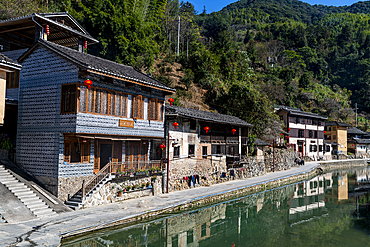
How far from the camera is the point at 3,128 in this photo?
62.0ft

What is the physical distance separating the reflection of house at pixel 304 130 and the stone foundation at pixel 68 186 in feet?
131

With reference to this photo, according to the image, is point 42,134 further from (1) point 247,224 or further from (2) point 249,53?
(2) point 249,53

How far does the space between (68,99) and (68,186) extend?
16.1ft

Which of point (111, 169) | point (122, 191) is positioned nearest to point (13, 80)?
point (111, 169)

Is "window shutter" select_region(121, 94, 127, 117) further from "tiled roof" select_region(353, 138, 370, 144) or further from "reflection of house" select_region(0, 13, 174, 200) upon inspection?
"tiled roof" select_region(353, 138, 370, 144)

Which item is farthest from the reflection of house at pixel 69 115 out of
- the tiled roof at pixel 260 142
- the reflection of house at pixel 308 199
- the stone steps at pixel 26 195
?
the tiled roof at pixel 260 142

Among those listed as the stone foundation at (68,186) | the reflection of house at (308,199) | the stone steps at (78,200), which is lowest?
the reflection of house at (308,199)

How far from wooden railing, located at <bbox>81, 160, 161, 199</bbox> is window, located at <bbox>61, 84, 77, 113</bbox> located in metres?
4.06

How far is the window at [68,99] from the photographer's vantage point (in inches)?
641

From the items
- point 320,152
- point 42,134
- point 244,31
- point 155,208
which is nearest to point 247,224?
point 155,208

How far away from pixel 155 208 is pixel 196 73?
34.4m

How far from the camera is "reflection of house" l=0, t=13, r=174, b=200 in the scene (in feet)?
53.6

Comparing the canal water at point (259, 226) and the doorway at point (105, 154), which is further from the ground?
the doorway at point (105, 154)

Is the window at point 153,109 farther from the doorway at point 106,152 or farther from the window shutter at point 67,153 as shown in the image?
the window shutter at point 67,153
